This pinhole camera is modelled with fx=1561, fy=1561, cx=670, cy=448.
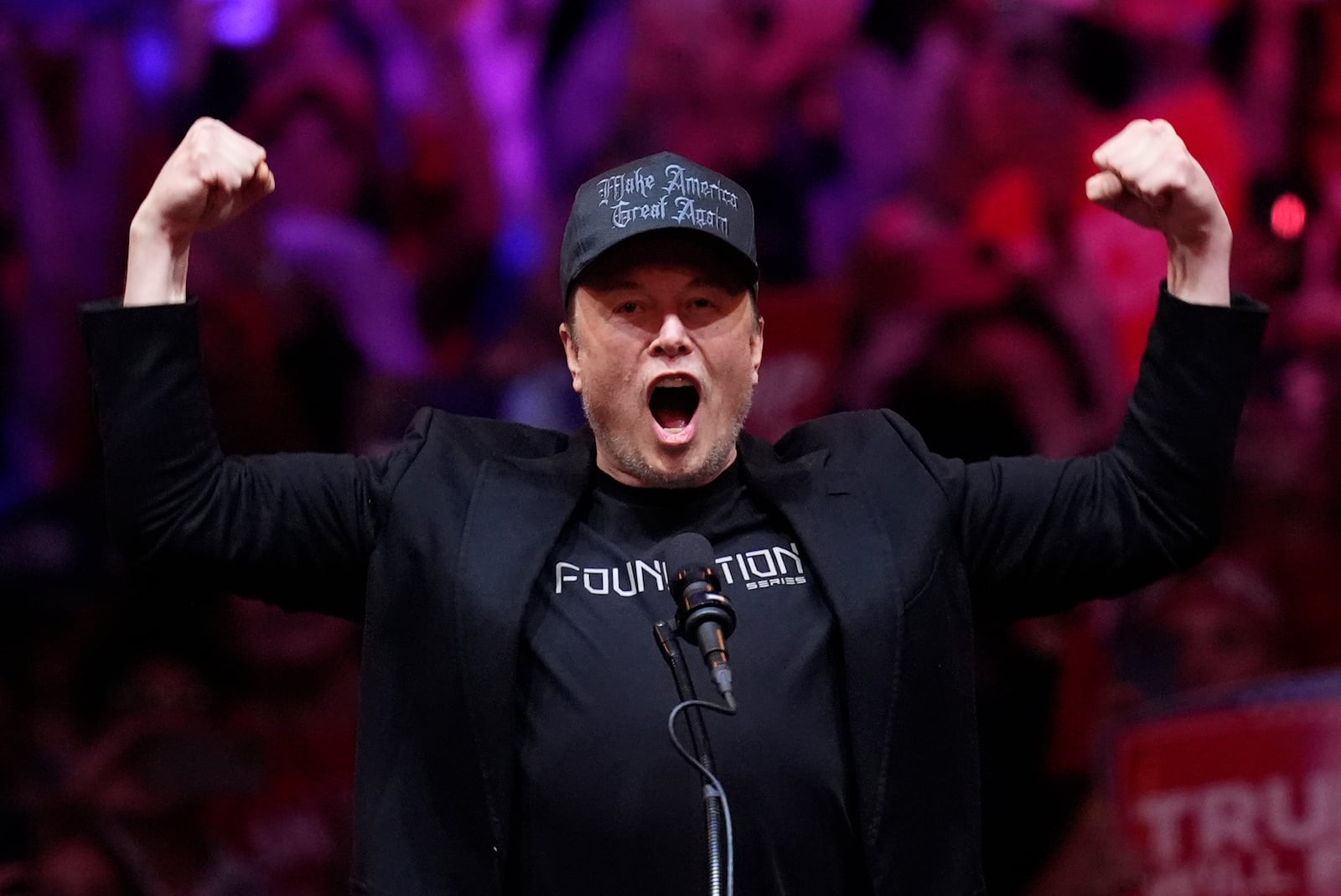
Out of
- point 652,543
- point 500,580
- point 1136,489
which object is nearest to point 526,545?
point 500,580

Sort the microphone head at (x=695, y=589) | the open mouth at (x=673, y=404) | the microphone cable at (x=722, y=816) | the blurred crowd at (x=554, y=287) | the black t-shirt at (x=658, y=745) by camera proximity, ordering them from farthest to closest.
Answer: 1. the blurred crowd at (x=554, y=287)
2. the open mouth at (x=673, y=404)
3. the black t-shirt at (x=658, y=745)
4. the microphone head at (x=695, y=589)
5. the microphone cable at (x=722, y=816)

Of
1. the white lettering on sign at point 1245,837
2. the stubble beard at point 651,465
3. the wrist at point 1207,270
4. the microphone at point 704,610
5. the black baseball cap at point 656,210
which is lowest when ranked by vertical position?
the white lettering on sign at point 1245,837

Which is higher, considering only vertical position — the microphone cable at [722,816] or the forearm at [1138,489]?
the forearm at [1138,489]

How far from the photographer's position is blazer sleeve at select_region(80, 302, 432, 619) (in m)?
1.63

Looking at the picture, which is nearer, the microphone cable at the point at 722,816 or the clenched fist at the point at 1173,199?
the microphone cable at the point at 722,816

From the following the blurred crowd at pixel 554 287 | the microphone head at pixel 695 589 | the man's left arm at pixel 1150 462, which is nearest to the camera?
the microphone head at pixel 695 589

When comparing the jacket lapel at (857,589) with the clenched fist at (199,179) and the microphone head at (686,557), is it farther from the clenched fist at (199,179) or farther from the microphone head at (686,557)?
the clenched fist at (199,179)

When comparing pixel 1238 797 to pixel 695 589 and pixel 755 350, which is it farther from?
pixel 695 589

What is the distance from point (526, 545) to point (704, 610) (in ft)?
1.18

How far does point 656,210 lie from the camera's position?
5.91ft

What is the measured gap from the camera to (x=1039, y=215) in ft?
11.3

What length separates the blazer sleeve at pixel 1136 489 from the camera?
1754mm

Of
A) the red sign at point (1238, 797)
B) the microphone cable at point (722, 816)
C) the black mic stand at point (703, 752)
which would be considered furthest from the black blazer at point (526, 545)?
the red sign at point (1238, 797)

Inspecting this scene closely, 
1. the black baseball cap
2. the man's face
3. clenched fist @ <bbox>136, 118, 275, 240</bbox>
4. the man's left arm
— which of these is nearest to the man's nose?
the man's face
